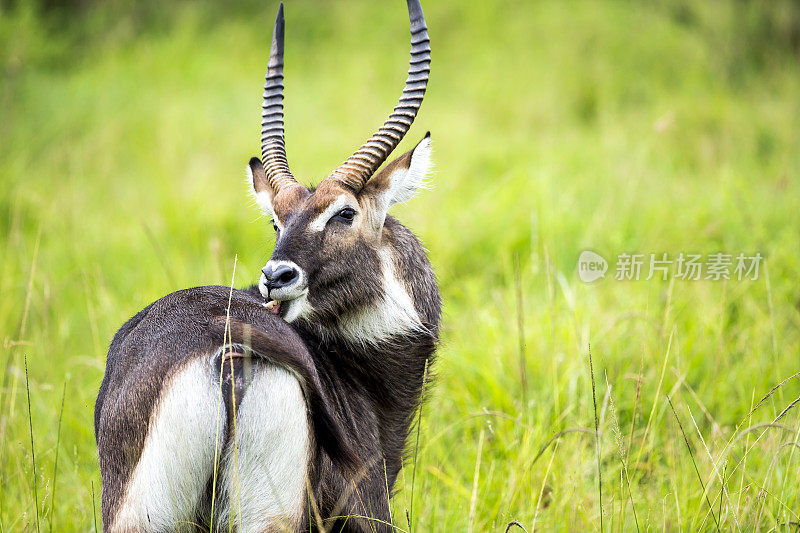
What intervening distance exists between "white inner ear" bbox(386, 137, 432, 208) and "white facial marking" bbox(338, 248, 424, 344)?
0.76 ft

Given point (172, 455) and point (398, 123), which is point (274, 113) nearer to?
point (398, 123)

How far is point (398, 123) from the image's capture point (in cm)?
263

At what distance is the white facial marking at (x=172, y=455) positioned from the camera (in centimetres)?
174

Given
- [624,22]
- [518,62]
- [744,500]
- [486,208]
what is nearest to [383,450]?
[744,500]

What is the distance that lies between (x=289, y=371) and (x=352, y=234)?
774 millimetres

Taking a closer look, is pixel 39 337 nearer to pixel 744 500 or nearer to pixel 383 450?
pixel 383 450

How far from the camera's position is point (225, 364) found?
1780 millimetres

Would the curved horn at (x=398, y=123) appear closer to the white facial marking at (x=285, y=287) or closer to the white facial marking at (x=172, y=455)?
the white facial marking at (x=285, y=287)

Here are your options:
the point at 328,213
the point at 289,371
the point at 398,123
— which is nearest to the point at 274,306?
the point at 328,213

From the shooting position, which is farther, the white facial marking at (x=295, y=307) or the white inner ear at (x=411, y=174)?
the white inner ear at (x=411, y=174)

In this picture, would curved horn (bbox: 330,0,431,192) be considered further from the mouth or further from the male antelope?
the mouth

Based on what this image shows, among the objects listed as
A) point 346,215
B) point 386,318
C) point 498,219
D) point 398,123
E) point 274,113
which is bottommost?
point 386,318

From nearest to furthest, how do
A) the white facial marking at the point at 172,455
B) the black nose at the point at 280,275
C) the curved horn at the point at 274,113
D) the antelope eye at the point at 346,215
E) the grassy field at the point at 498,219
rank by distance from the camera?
the white facial marking at the point at 172,455, the black nose at the point at 280,275, the antelope eye at the point at 346,215, the curved horn at the point at 274,113, the grassy field at the point at 498,219

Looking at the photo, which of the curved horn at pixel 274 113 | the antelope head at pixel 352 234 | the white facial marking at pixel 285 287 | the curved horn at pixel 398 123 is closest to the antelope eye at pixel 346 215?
the antelope head at pixel 352 234
